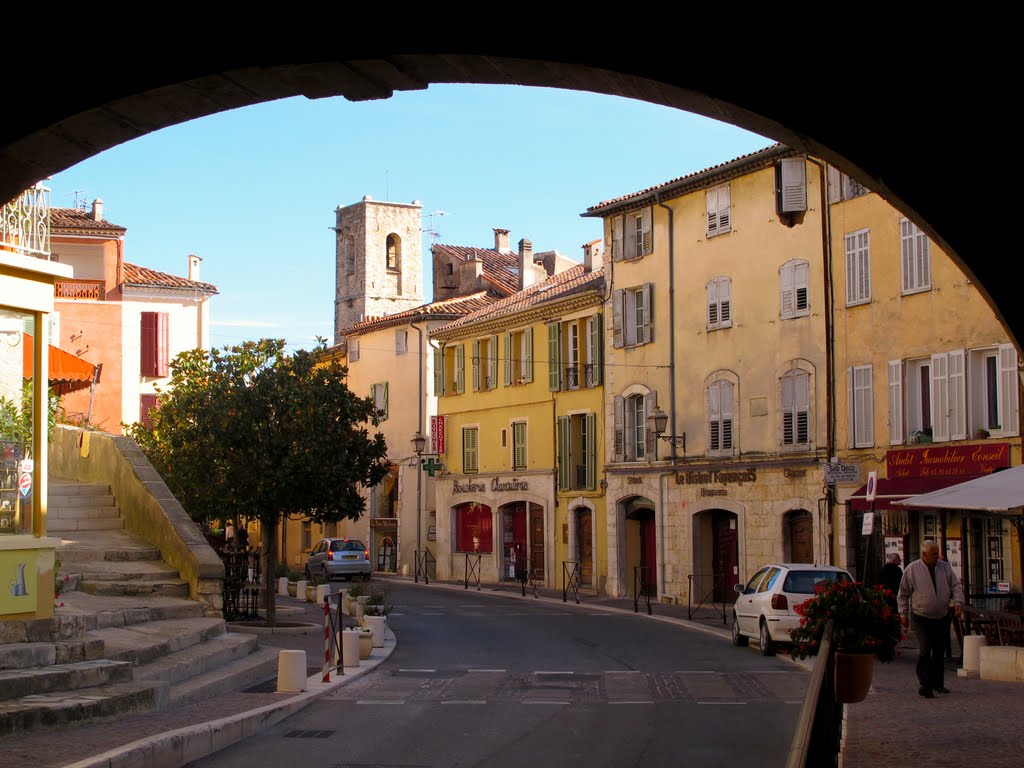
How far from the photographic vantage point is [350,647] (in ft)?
60.7

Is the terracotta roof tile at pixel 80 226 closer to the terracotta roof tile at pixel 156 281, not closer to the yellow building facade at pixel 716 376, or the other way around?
the terracotta roof tile at pixel 156 281

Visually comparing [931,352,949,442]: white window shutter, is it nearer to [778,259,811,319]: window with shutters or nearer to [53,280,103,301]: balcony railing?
[778,259,811,319]: window with shutters

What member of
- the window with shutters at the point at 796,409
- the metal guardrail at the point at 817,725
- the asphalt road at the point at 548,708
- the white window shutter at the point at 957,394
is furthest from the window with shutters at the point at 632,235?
the metal guardrail at the point at 817,725

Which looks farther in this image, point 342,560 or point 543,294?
point 543,294

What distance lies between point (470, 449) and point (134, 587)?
3059 centimetres

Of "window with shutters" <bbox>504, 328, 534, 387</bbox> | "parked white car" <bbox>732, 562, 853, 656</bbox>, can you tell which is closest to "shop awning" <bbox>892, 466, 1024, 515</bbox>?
"parked white car" <bbox>732, 562, 853, 656</bbox>

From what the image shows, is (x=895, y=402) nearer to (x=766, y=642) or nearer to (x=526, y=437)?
(x=766, y=642)

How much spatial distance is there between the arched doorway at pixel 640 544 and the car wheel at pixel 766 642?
1715 cm

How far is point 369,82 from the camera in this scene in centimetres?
480

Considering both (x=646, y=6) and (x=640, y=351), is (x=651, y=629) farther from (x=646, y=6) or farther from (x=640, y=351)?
(x=646, y=6)

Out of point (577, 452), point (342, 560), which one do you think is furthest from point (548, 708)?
point (342, 560)

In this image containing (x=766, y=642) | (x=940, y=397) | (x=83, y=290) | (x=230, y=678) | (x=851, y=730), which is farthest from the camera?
(x=83, y=290)

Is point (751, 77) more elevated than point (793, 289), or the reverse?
point (793, 289)

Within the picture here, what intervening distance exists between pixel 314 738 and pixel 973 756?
5754 millimetres
